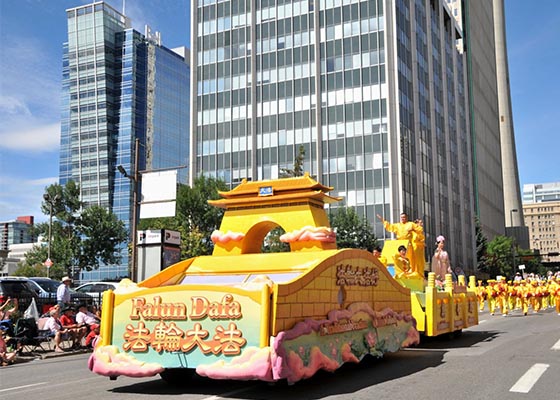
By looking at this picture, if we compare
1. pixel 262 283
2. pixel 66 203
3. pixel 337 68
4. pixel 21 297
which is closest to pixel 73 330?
pixel 21 297

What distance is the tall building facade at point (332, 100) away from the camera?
57.1m

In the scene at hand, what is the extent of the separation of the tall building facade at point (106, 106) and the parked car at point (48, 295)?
87421mm

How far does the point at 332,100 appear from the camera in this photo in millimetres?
59500

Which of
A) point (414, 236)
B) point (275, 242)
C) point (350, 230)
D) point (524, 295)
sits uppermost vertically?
point (350, 230)

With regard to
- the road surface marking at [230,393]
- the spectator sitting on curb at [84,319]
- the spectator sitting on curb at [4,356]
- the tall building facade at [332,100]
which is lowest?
the spectator sitting on curb at [4,356]

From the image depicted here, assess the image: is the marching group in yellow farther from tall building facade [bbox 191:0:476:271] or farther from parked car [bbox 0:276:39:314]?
tall building facade [bbox 191:0:476:271]

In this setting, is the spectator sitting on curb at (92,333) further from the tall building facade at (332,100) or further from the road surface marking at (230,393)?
the tall building facade at (332,100)

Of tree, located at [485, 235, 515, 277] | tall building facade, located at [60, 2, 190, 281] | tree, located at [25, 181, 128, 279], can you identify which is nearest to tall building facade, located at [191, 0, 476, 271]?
tree, located at [25, 181, 128, 279]

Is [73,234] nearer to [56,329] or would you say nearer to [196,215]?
[196,215]

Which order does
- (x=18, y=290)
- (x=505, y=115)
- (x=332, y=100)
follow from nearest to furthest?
(x=18, y=290)
(x=332, y=100)
(x=505, y=115)

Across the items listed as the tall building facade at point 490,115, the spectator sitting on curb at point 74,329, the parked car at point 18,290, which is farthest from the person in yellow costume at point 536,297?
the tall building facade at point 490,115

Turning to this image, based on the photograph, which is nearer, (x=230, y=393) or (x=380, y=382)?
(x=230, y=393)

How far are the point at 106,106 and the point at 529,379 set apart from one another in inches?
4398

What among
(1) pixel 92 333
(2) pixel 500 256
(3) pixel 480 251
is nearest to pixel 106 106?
(3) pixel 480 251
